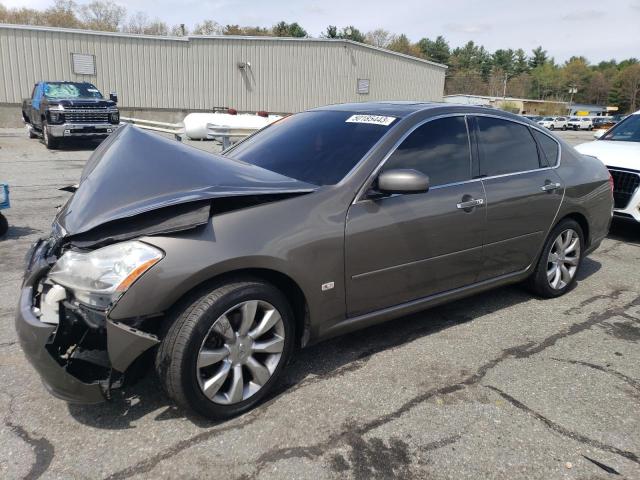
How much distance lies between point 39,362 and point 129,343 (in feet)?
1.46

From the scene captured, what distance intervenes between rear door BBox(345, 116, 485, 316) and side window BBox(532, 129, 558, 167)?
3.35 feet

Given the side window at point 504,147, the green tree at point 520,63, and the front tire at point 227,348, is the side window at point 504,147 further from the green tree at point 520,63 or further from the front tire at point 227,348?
the green tree at point 520,63

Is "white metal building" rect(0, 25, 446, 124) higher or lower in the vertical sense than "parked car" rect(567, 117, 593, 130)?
higher

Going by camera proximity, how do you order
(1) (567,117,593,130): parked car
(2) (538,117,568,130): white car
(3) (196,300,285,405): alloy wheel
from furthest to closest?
(1) (567,117,593,130): parked car < (2) (538,117,568,130): white car < (3) (196,300,285,405): alloy wheel

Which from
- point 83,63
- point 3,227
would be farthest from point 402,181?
point 83,63

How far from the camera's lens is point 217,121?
1520cm

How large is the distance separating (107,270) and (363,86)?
31066 mm

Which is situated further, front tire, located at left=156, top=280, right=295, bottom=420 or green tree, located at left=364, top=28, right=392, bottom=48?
green tree, located at left=364, top=28, right=392, bottom=48

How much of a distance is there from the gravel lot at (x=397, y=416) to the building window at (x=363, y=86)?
2920cm

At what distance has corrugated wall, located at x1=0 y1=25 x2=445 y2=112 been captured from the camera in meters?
23.2

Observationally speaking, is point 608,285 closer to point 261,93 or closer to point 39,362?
point 39,362

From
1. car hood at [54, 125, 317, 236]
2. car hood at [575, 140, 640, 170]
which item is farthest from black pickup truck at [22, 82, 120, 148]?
car hood at [54, 125, 317, 236]

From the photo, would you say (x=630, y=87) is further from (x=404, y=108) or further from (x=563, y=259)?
(x=404, y=108)

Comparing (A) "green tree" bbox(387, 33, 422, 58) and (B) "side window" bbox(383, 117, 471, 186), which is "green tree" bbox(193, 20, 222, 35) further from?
(B) "side window" bbox(383, 117, 471, 186)
